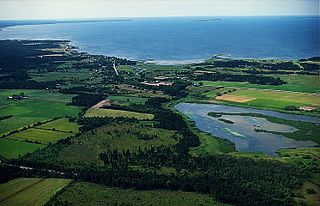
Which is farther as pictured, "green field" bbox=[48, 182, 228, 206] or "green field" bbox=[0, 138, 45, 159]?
"green field" bbox=[0, 138, 45, 159]

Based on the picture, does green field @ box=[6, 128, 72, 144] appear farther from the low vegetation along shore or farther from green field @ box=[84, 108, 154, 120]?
green field @ box=[84, 108, 154, 120]

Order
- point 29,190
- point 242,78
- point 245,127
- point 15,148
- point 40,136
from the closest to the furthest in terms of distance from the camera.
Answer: point 29,190 → point 15,148 → point 40,136 → point 245,127 → point 242,78

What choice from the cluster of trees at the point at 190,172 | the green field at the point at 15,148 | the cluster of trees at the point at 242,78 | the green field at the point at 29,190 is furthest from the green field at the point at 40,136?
the cluster of trees at the point at 242,78

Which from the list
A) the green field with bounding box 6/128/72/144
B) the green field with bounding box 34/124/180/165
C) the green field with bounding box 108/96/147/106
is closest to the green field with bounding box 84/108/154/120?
the green field with bounding box 108/96/147/106

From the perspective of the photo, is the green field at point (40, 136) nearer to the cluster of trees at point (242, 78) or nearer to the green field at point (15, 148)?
the green field at point (15, 148)

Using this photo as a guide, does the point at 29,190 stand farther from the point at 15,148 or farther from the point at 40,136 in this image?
the point at 40,136

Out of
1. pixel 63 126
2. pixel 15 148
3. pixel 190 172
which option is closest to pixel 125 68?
pixel 63 126

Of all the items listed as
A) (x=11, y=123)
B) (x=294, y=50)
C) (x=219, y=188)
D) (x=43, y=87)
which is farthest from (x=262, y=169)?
(x=294, y=50)
